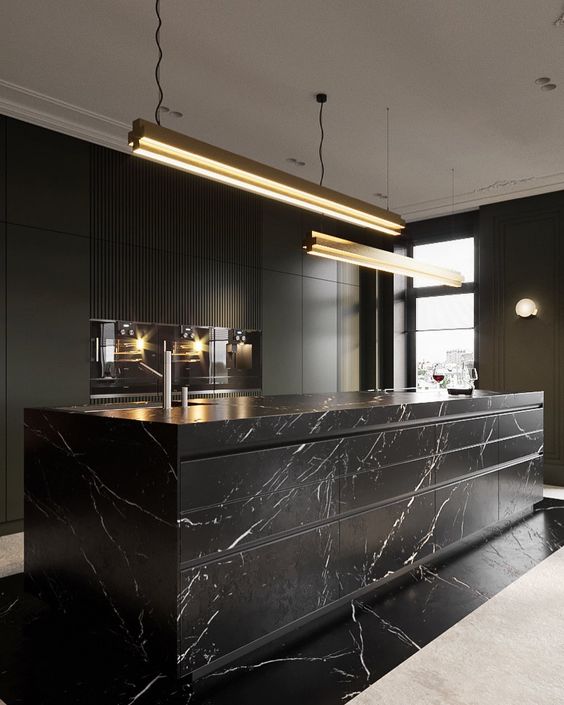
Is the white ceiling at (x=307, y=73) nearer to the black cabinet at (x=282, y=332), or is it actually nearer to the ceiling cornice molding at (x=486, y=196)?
the ceiling cornice molding at (x=486, y=196)

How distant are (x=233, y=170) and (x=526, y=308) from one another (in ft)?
14.6

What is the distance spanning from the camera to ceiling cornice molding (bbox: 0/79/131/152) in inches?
155

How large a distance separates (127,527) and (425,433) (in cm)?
184

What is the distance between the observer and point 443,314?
7.16 meters

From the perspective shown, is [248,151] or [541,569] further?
[248,151]

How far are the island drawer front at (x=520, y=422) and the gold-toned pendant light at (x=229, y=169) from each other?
73.0 inches

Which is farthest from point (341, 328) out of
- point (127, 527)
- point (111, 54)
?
point (127, 527)

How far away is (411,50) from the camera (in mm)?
3479

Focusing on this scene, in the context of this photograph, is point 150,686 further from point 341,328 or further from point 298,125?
point 341,328

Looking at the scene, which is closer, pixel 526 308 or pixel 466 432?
pixel 466 432

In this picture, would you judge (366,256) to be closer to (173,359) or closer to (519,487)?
(173,359)

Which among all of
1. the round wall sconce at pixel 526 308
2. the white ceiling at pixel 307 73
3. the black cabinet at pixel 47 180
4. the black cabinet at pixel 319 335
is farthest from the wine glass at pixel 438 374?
the black cabinet at pixel 47 180

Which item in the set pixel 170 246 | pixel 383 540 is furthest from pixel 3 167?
pixel 383 540

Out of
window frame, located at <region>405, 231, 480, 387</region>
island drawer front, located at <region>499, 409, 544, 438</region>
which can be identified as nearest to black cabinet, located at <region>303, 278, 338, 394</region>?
window frame, located at <region>405, 231, 480, 387</region>
